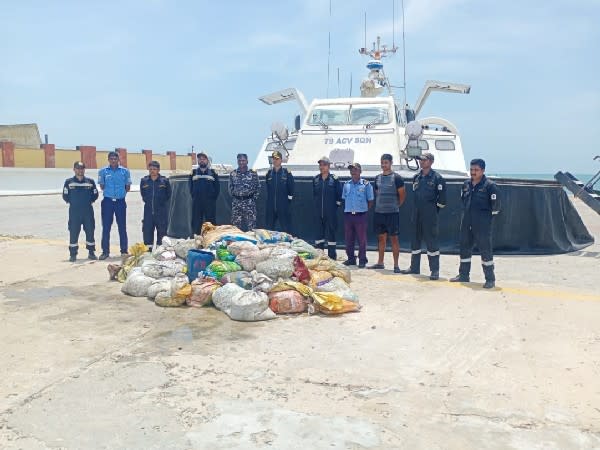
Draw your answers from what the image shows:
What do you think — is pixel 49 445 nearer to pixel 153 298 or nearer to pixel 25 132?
pixel 153 298

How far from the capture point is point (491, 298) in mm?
5938

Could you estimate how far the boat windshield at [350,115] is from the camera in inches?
450

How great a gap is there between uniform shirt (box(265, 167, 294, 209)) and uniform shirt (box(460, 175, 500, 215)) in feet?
8.67

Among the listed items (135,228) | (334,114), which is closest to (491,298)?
(334,114)

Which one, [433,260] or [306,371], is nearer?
[306,371]

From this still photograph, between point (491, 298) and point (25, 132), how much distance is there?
44.0m

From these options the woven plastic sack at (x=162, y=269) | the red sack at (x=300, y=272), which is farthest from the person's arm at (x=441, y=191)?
the woven plastic sack at (x=162, y=269)

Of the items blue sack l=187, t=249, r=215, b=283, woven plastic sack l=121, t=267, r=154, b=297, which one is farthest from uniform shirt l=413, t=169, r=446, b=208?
woven plastic sack l=121, t=267, r=154, b=297

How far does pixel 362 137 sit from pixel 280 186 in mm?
3231

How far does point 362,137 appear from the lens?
1084cm

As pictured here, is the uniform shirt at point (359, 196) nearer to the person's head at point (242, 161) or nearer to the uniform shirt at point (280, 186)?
the uniform shirt at point (280, 186)

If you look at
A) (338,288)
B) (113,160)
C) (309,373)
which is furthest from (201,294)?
(113,160)

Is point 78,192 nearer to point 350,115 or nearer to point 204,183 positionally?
point 204,183

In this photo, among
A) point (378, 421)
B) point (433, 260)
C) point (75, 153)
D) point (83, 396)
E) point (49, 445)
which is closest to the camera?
point (49, 445)
